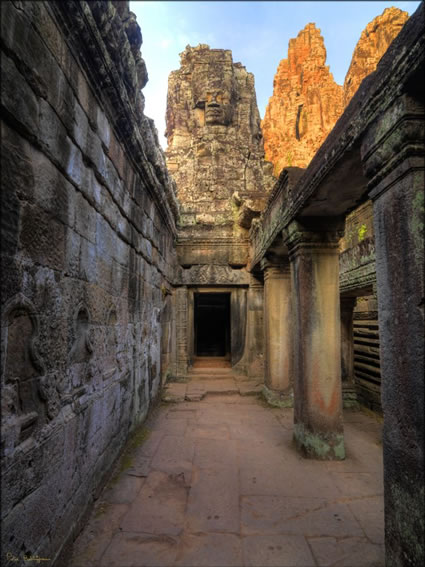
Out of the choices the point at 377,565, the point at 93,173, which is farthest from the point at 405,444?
the point at 93,173

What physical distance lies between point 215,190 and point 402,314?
10.5 metres

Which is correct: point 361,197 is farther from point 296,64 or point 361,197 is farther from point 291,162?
point 296,64

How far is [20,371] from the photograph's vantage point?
68.4 inches

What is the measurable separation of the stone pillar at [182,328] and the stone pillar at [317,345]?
4.92 metres

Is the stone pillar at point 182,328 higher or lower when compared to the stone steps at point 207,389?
higher

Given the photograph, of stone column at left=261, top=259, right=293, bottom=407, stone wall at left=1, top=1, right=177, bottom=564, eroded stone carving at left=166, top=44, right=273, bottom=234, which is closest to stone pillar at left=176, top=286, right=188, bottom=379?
stone column at left=261, top=259, right=293, bottom=407

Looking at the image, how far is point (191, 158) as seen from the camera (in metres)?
12.3

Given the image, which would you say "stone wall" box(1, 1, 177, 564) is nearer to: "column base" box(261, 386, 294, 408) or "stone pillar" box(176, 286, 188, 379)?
"column base" box(261, 386, 294, 408)

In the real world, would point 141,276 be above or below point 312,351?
above

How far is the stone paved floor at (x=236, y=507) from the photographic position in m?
2.28

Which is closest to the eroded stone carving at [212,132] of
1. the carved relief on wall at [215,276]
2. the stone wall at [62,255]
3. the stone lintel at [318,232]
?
the carved relief on wall at [215,276]

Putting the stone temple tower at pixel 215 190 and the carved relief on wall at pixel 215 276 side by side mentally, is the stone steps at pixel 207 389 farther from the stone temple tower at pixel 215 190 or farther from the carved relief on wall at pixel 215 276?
the carved relief on wall at pixel 215 276

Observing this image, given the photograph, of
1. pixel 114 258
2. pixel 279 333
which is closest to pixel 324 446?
pixel 279 333

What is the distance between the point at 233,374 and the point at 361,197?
6.45m
